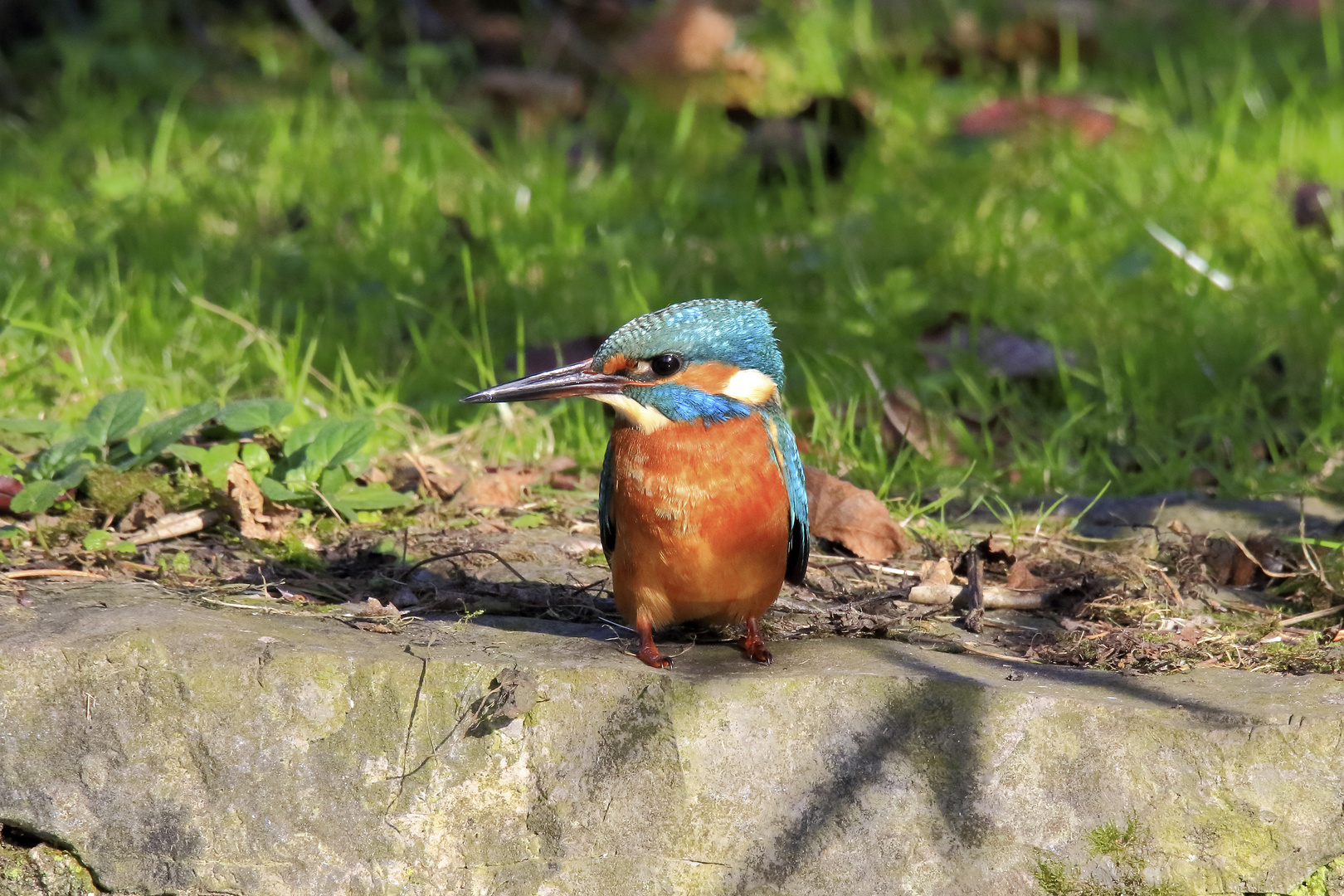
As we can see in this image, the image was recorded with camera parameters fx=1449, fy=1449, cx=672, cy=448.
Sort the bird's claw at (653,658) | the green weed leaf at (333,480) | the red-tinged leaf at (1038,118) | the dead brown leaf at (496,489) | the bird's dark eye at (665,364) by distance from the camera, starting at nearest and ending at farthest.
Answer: the bird's claw at (653,658) → the bird's dark eye at (665,364) → the green weed leaf at (333,480) → the dead brown leaf at (496,489) → the red-tinged leaf at (1038,118)

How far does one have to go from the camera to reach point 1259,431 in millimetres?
4371

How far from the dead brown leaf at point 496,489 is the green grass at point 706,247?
213 millimetres

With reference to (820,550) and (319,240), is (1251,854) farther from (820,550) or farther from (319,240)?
(319,240)

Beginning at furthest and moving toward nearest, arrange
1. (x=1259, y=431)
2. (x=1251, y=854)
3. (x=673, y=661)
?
(x=1259, y=431) < (x=673, y=661) < (x=1251, y=854)

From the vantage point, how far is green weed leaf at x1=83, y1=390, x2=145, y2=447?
3.52 m

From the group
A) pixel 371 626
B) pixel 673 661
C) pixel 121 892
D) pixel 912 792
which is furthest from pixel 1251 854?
pixel 121 892

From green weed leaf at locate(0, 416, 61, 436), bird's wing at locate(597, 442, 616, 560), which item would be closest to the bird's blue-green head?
bird's wing at locate(597, 442, 616, 560)

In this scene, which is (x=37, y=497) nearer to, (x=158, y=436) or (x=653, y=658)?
(x=158, y=436)

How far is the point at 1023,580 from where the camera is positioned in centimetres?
338

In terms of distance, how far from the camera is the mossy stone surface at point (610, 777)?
8.45 feet

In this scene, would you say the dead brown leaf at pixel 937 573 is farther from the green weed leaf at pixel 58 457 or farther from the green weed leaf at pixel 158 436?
the green weed leaf at pixel 58 457

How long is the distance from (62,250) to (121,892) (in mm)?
3289

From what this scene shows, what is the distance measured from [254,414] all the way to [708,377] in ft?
4.36

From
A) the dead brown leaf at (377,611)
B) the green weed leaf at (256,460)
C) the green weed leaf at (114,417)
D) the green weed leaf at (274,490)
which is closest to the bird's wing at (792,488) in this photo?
the dead brown leaf at (377,611)
